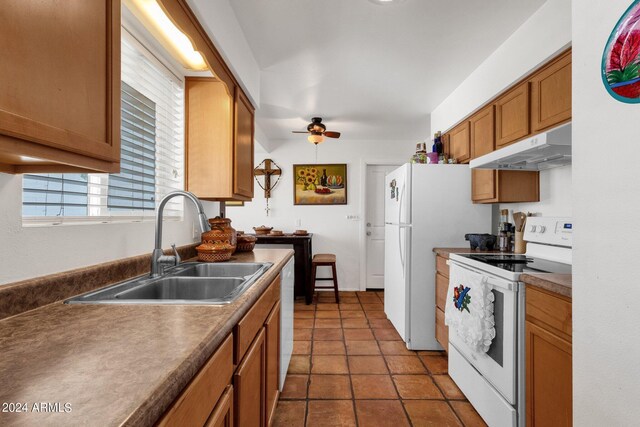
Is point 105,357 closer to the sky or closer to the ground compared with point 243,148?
closer to the ground

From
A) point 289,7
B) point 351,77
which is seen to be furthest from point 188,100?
point 351,77

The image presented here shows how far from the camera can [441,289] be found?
262 centimetres

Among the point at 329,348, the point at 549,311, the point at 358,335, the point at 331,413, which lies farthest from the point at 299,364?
the point at 549,311

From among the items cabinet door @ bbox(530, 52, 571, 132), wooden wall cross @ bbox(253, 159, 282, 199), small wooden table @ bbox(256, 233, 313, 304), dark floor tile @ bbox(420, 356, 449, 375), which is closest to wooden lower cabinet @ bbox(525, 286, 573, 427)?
dark floor tile @ bbox(420, 356, 449, 375)

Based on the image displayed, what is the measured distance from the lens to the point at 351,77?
2834mm

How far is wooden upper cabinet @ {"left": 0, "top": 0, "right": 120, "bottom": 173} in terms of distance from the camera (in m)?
0.57

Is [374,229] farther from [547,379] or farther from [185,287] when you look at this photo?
[185,287]

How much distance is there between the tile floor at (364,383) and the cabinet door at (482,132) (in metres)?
1.76

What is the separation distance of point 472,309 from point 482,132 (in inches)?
60.6

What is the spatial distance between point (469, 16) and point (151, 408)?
2426 mm

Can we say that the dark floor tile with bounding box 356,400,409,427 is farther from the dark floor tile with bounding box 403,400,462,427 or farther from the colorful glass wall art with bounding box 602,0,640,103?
the colorful glass wall art with bounding box 602,0,640,103

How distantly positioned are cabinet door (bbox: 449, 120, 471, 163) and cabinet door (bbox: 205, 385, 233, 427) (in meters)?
2.74

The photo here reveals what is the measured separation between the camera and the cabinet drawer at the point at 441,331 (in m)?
2.52

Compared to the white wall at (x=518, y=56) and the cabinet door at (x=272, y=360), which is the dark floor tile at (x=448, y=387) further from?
the white wall at (x=518, y=56)
